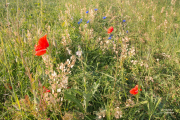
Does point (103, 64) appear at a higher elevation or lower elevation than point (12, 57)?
lower

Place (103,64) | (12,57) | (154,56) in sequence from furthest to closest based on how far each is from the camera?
(154,56) → (103,64) → (12,57)

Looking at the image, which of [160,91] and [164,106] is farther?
[160,91]

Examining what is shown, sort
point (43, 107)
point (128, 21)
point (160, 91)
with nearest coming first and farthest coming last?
point (43, 107)
point (160, 91)
point (128, 21)

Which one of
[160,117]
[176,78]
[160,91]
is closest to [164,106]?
[160,117]

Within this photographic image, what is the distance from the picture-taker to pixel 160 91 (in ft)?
4.75

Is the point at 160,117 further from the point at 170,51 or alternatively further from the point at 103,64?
the point at 170,51

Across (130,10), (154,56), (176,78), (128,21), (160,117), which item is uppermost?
(130,10)

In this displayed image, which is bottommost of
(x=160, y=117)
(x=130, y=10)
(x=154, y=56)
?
(x=160, y=117)

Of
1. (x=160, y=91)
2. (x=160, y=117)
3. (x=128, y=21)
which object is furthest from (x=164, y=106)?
(x=128, y=21)

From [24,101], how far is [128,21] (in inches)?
106

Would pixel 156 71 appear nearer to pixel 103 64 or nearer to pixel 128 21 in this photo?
pixel 103 64

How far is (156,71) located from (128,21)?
5.54 ft

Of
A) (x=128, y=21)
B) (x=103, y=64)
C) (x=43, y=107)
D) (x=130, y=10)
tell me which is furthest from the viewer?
(x=130, y=10)

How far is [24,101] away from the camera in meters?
0.99
